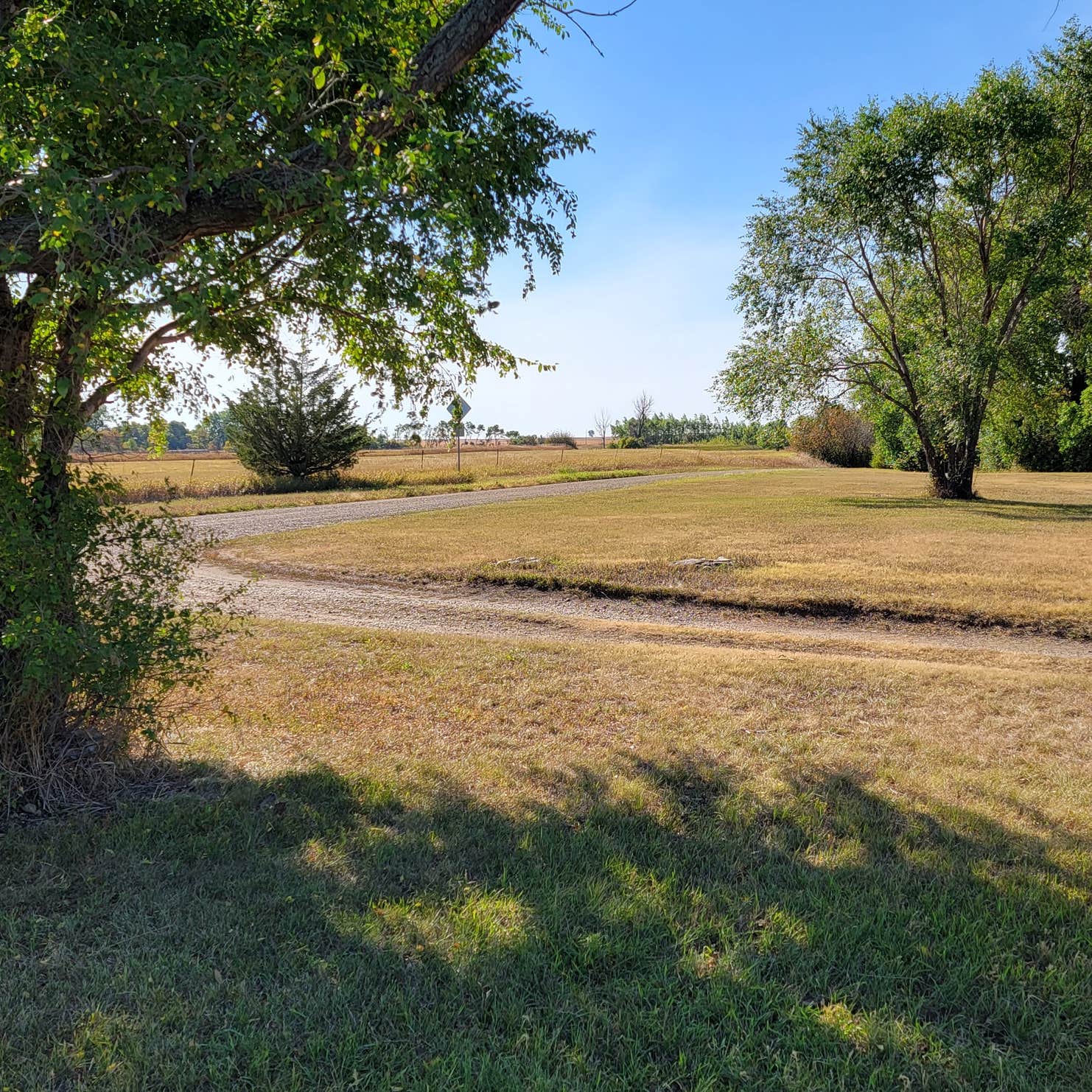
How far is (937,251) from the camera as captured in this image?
22.6m

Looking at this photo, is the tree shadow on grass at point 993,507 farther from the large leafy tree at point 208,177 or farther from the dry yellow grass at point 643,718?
the large leafy tree at point 208,177

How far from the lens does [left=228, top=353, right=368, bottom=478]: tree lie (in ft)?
94.3

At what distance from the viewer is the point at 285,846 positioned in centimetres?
339

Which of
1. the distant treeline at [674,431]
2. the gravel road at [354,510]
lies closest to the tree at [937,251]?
the gravel road at [354,510]

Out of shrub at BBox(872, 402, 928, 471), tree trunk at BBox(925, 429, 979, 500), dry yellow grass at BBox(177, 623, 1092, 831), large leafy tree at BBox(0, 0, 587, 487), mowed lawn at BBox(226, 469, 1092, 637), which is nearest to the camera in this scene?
large leafy tree at BBox(0, 0, 587, 487)

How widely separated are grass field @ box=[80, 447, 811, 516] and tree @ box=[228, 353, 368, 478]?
1.05 m

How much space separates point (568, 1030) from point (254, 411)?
29.8m

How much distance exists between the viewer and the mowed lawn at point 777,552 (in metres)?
9.11

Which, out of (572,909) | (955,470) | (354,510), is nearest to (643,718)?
(572,909)

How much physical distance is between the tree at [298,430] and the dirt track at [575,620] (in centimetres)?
1927

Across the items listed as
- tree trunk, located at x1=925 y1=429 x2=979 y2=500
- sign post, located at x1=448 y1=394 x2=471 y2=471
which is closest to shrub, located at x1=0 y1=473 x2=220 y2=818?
sign post, located at x1=448 y1=394 x2=471 y2=471

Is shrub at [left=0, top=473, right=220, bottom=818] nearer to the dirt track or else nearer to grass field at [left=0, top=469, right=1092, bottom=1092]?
grass field at [left=0, top=469, right=1092, bottom=1092]

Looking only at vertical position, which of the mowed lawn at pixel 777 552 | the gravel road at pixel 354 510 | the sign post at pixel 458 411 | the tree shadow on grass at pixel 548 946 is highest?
the sign post at pixel 458 411

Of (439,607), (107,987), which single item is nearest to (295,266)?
(107,987)
